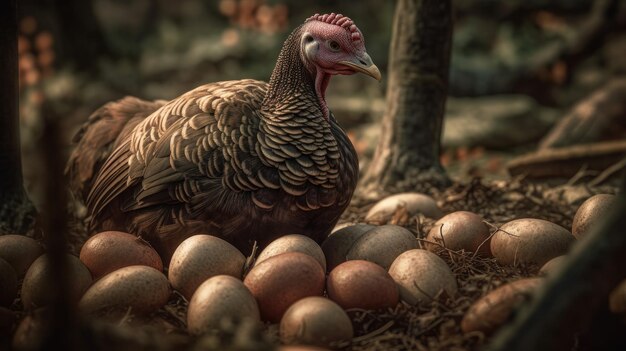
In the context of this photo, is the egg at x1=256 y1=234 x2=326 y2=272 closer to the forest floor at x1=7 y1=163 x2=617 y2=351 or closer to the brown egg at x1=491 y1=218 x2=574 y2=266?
the forest floor at x1=7 y1=163 x2=617 y2=351

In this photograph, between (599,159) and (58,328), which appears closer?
(58,328)

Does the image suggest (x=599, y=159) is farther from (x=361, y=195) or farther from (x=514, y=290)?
(x=514, y=290)

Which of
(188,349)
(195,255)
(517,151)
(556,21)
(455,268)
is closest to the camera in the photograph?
(188,349)

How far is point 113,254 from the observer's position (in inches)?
120

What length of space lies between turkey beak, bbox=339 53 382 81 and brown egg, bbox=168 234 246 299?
1.12 metres

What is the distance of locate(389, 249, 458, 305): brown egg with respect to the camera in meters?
2.79

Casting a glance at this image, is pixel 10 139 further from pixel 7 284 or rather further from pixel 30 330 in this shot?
pixel 30 330

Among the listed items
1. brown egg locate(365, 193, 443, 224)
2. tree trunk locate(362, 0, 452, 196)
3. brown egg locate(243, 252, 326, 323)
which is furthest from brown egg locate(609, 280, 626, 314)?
tree trunk locate(362, 0, 452, 196)

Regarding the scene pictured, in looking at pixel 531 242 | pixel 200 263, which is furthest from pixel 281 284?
pixel 531 242

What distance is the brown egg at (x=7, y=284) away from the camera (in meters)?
2.92

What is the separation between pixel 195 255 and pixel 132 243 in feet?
1.33

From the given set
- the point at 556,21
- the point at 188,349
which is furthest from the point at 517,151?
the point at 188,349

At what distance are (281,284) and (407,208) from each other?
159cm

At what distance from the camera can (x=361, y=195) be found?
4.86m
